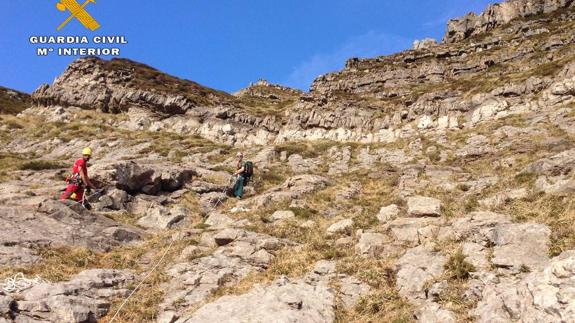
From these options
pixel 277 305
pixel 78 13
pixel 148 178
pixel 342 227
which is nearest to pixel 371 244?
pixel 342 227

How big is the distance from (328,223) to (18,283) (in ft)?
27.2

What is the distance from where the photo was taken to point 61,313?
805 cm

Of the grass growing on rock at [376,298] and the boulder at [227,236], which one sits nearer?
the grass growing on rock at [376,298]

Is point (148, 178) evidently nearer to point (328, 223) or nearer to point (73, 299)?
point (328, 223)

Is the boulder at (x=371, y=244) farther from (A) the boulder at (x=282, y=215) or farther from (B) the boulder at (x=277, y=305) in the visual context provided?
(A) the boulder at (x=282, y=215)

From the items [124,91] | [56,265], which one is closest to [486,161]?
[56,265]

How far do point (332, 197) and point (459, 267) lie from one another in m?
8.29

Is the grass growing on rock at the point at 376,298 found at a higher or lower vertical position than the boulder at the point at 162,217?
lower

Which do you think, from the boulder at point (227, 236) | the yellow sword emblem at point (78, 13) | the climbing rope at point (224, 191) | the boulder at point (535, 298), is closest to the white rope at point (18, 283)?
the boulder at point (227, 236)

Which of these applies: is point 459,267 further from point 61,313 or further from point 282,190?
point 282,190

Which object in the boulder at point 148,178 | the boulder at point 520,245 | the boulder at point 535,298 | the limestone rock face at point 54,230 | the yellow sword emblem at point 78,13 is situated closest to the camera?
the boulder at point 535,298

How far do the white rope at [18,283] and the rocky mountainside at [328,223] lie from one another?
0.46 ft

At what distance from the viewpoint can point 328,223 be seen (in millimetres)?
13172

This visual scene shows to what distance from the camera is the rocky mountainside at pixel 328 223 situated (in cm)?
796
